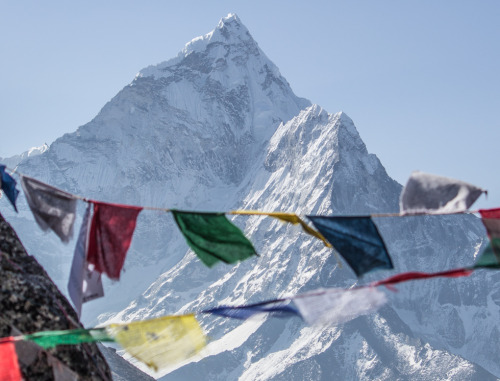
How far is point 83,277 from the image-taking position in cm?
1099

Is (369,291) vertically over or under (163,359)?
under

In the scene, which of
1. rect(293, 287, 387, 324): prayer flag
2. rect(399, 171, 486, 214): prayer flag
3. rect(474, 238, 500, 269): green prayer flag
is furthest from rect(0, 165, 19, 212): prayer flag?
rect(474, 238, 500, 269): green prayer flag

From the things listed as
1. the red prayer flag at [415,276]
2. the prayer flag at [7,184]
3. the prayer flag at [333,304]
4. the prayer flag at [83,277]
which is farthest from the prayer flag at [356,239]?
the prayer flag at [7,184]

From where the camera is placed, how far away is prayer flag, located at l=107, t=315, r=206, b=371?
919 centimetres

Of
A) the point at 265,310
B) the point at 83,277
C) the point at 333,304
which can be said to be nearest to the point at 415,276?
the point at 333,304

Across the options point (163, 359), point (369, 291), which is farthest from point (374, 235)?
point (163, 359)

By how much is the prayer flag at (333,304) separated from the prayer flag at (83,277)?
329cm

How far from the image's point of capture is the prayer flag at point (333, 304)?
9.43m

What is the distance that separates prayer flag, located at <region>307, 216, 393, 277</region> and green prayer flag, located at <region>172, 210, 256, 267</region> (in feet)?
3.88

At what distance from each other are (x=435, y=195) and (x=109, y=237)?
4.76 m

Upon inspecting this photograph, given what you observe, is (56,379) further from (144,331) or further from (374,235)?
(374,235)

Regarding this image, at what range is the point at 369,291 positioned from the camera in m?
9.38

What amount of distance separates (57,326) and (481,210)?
576 cm

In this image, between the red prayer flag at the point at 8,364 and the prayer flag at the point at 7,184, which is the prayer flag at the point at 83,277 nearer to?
the prayer flag at the point at 7,184
